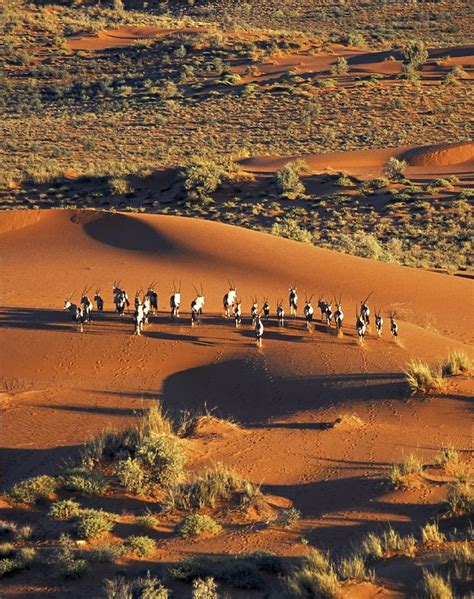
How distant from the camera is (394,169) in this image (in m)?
43.1

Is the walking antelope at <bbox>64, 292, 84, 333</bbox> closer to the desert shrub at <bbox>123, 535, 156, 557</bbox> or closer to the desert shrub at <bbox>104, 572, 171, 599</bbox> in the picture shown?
the desert shrub at <bbox>123, 535, 156, 557</bbox>

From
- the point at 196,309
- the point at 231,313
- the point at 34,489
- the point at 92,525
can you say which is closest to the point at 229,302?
the point at 231,313

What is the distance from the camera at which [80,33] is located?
78312 millimetres

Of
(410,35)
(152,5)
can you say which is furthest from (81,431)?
(152,5)

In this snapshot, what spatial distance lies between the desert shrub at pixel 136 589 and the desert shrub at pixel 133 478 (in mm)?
2445

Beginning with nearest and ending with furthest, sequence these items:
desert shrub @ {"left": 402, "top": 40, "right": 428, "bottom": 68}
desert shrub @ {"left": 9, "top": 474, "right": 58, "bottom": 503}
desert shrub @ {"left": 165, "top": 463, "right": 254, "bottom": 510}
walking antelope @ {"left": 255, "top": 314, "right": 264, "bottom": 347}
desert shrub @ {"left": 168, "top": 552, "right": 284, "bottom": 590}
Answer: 1. desert shrub @ {"left": 168, "top": 552, "right": 284, "bottom": 590}
2. desert shrub @ {"left": 165, "top": 463, "right": 254, "bottom": 510}
3. desert shrub @ {"left": 9, "top": 474, "right": 58, "bottom": 503}
4. walking antelope @ {"left": 255, "top": 314, "right": 264, "bottom": 347}
5. desert shrub @ {"left": 402, "top": 40, "right": 428, "bottom": 68}

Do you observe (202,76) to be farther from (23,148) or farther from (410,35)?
(410,35)

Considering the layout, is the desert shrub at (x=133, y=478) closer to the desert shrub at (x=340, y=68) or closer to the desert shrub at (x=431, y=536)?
the desert shrub at (x=431, y=536)

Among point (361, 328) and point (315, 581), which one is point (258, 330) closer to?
point (361, 328)

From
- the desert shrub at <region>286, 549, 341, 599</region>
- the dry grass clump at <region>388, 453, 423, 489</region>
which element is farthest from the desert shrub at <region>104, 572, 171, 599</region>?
the dry grass clump at <region>388, 453, 423, 489</region>

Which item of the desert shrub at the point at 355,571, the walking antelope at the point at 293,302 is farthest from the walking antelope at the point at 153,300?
the desert shrub at the point at 355,571

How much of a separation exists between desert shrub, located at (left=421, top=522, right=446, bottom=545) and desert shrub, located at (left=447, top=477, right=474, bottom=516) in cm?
70

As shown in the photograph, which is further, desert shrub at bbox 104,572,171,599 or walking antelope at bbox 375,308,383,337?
walking antelope at bbox 375,308,383,337

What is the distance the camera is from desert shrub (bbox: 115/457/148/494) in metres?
11.7
